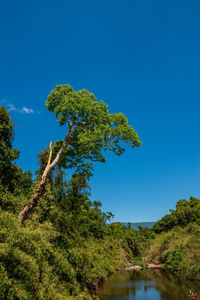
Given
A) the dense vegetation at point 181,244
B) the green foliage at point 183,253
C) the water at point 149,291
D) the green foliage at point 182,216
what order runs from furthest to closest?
the green foliage at point 182,216 → the dense vegetation at point 181,244 → the green foliage at point 183,253 → the water at point 149,291

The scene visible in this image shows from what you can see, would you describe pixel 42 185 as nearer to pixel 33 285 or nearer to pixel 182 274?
pixel 33 285

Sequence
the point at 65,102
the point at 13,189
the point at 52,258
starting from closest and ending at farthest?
1. the point at 52,258
2. the point at 65,102
3. the point at 13,189

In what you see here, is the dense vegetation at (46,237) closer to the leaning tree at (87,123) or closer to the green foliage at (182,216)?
the leaning tree at (87,123)

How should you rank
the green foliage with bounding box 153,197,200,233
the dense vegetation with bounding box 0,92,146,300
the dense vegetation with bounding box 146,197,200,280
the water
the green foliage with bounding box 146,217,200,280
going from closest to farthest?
the dense vegetation with bounding box 0,92,146,300, the water, the green foliage with bounding box 146,217,200,280, the dense vegetation with bounding box 146,197,200,280, the green foliage with bounding box 153,197,200,233

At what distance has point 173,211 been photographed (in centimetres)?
8388

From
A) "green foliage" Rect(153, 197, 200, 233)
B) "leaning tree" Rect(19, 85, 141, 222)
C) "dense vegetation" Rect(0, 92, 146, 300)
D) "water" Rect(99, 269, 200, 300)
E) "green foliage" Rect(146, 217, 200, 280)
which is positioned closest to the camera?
"dense vegetation" Rect(0, 92, 146, 300)

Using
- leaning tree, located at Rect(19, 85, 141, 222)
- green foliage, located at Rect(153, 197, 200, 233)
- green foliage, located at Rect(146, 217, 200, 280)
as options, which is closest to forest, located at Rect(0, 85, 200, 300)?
leaning tree, located at Rect(19, 85, 141, 222)

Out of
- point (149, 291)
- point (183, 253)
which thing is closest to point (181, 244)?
point (183, 253)

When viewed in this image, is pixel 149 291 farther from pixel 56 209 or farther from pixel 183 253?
pixel 56 209

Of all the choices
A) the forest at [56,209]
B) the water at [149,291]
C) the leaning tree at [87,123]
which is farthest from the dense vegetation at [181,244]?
the leaning tree at [87,123]

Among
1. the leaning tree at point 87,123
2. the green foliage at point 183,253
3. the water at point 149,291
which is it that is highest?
the leaning tree at point 87,123

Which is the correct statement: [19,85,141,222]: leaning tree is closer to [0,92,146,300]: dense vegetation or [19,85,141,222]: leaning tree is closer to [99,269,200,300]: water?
[0,92,146,300]: dense vegetation

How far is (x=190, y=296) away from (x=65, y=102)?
22.5 m

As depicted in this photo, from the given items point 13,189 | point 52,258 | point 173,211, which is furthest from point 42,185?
point 173,211
